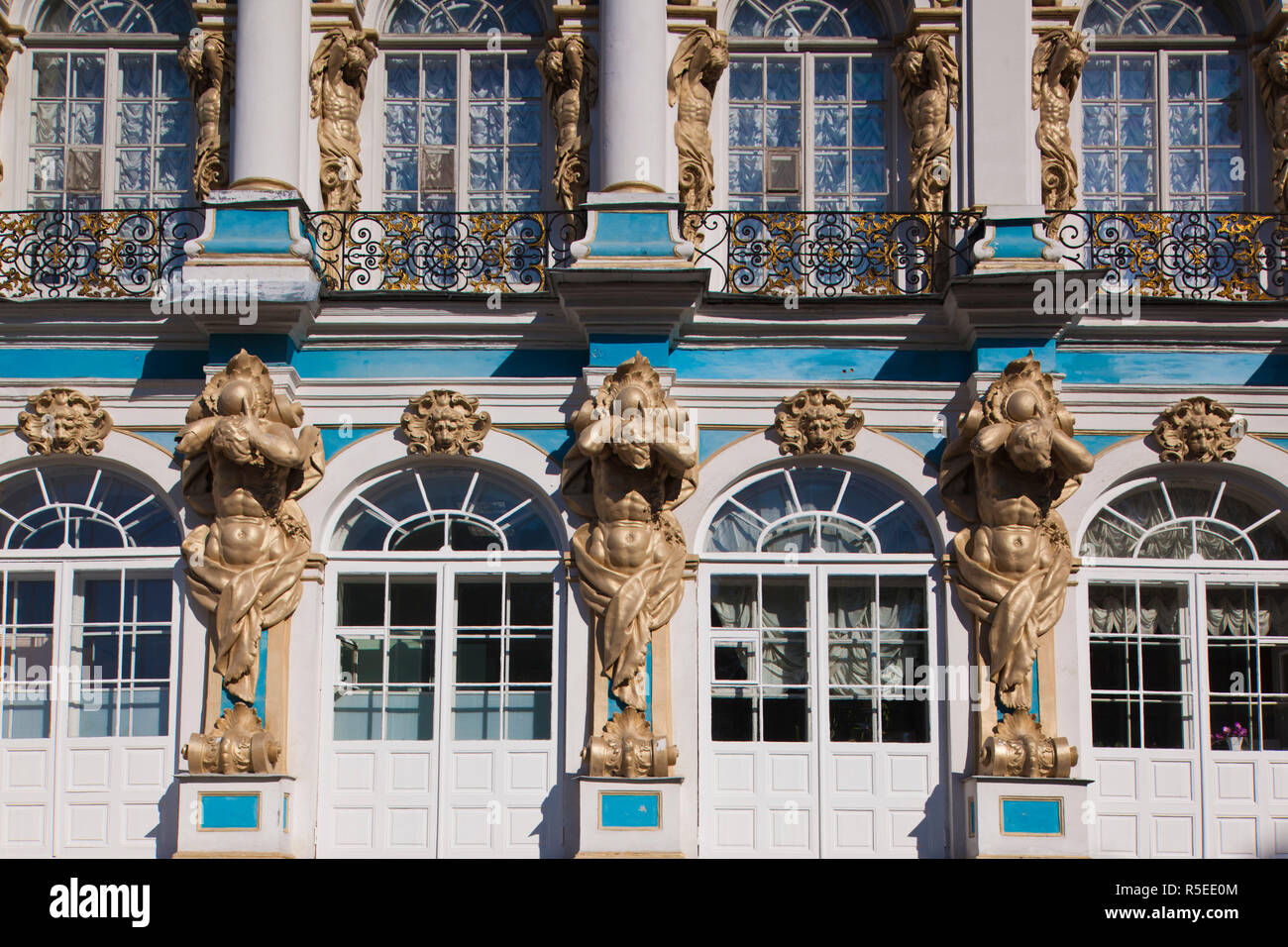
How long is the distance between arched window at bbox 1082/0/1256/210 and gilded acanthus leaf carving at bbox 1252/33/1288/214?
21 centimetres

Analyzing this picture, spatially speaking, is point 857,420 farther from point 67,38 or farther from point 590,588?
point 67,38

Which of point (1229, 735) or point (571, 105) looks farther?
point (571, 105)

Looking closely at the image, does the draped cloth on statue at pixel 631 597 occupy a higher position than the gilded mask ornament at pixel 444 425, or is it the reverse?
the gilded mask ornament at pixel 444 425

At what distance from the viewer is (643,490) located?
1389cm

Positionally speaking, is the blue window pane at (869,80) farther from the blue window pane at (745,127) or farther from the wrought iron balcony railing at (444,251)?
the wrought iron balcony railing at (444,251)

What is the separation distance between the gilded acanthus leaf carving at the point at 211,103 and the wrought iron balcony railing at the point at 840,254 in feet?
11.8

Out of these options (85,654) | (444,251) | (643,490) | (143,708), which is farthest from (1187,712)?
(85,654)

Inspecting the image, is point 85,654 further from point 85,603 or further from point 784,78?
point 784,78

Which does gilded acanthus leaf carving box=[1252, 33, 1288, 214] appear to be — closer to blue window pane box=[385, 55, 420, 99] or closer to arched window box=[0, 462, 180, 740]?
blue window pane box=[385, 55, 420, 99]

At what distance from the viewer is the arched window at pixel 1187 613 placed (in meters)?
14.2

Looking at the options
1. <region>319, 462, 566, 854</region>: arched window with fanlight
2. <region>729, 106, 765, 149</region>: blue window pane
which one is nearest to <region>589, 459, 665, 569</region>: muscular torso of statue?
<region>319, 462, 566, 854</region>: arched window with fanlight

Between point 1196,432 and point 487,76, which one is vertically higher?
point 487,76

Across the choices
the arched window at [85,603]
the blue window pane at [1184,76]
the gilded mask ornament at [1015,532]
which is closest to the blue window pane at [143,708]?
the arched window at [85,603]

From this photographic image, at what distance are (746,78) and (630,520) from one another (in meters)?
3.96
